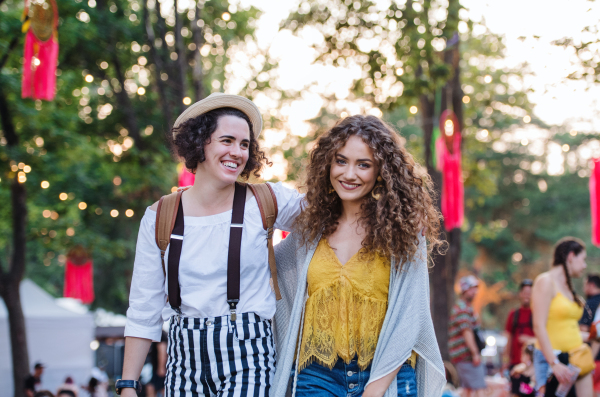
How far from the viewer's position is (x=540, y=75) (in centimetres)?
589

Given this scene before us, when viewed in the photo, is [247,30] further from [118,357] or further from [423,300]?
[118,357]

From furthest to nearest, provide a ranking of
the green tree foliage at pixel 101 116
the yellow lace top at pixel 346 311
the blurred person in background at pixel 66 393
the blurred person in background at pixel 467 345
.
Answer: the green tree foliage at pixel 101 116 → the blurred person in background at pixel 467 345 → the blurred person in background at pixel 66 393 → the yellow lace top at pixel 346 311

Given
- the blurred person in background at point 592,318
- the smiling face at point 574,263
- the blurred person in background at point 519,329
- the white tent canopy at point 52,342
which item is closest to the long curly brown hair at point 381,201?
the smiling face at point 574,263

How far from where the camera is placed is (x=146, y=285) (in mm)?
2971

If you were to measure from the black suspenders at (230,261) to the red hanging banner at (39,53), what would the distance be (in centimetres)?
611

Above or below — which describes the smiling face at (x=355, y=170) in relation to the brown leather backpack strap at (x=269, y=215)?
above

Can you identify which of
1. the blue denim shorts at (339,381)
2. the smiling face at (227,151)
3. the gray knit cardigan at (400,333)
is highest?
the smiling face at (227,151)

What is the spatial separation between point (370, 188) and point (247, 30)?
12.6 m

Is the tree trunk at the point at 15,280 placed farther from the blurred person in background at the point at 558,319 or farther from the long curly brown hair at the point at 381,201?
the long curly brown hair at the point at 381,201

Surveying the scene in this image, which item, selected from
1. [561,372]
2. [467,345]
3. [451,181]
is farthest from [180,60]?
[561,372]

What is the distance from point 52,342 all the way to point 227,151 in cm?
1328

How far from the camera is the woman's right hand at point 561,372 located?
518cm

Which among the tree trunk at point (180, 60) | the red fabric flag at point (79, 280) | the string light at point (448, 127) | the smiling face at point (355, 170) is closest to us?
the smiling face at point (355, 170)

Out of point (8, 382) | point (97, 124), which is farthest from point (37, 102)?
point (8, 382)
